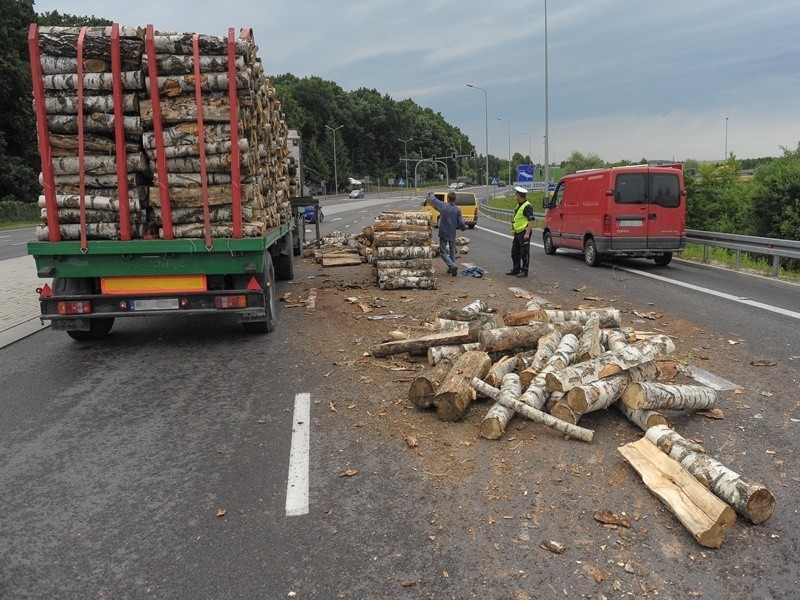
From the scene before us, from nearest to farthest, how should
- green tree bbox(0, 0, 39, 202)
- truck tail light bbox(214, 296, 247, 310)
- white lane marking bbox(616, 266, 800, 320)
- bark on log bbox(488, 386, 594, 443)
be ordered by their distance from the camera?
1. bark on log bbox(488, 386, 594, 443)
2. truck tail light bbox(214, 296, 247, 310)
3. white lane marking bbox(616, 266, 800, 320)
4. green tree bbox(0, 0, 39, 202)

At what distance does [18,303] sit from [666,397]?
10.9m

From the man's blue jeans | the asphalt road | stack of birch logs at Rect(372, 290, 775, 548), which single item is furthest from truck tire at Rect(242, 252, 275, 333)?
the man's blue jeans

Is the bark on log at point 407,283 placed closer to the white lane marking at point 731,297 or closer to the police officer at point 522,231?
the police officer at point 522,231

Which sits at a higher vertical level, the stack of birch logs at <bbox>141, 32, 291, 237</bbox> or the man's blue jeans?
the stack of birch logs at <bbox>141, 32, 291, 237</bbox>

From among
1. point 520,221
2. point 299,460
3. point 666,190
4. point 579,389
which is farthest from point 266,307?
point 666,190

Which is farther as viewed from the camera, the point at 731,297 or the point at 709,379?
the point at 731,297

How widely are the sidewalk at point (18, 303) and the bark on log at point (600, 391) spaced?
721cm

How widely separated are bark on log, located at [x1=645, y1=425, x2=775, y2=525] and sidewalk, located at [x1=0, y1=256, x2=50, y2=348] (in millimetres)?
7964

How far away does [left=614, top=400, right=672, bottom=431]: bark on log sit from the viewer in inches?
190

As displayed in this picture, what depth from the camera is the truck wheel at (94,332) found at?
335 inches

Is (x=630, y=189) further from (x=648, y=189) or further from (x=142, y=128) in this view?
(x=142, y=128)

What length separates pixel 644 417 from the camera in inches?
195

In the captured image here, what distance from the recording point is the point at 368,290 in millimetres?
12586

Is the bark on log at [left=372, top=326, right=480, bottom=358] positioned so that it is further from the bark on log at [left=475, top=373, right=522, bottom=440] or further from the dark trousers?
the dark trousers
